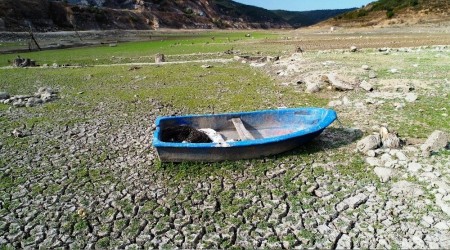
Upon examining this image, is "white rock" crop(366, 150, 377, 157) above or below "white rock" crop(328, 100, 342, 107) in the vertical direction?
above

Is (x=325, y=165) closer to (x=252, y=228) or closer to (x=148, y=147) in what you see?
(x=252, y=228)

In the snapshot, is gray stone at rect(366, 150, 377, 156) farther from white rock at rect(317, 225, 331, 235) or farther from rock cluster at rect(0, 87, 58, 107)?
rock cluster at rect(0, 87, 58, 107)

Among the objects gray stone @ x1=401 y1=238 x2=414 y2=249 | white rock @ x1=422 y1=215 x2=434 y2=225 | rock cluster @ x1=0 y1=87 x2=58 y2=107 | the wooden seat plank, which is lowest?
rock cluster @ x1=0 y1=87 x2=58 y2=107

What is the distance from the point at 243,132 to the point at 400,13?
69.1 metres

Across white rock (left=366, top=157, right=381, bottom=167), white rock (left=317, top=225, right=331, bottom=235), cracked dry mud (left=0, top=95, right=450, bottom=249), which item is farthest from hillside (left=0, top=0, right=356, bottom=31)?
white rock (left=317, top=225, right=331, bottom=235)

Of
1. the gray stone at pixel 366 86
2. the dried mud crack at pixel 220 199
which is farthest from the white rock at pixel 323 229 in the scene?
the gray stone at pixel 366 86

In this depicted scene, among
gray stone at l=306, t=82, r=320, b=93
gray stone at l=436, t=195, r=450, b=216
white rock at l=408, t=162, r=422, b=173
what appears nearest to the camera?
gray stone at l=436, t=195, r=450, b=216

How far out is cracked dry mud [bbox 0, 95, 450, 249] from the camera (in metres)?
5.68

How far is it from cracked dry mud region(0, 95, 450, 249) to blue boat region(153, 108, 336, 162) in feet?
1.26

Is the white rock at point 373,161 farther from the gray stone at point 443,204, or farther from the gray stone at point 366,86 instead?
the gray stone at point 366,86

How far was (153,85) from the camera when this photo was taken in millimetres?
18750

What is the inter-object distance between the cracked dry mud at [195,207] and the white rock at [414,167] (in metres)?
0.98

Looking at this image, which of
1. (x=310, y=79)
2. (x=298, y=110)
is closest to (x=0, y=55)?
(x=310, y=79)

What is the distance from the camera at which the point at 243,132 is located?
932 centimetres
